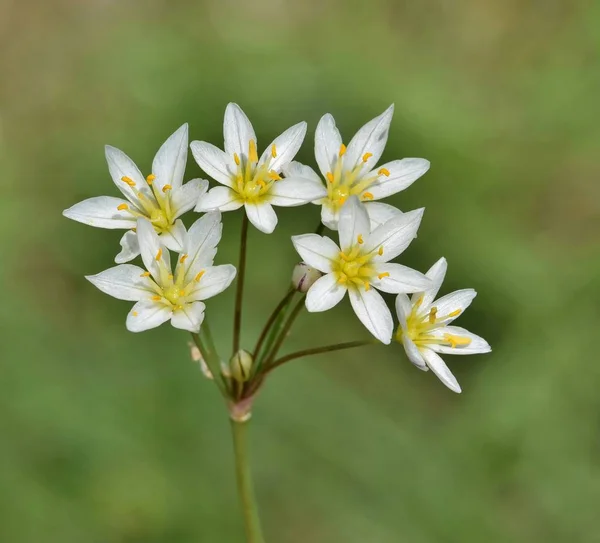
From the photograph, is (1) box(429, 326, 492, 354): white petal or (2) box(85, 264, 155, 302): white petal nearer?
(2) box(85, 264, 155, 302): white petal

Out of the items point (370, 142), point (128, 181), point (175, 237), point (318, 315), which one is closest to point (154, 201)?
point (128, 181)

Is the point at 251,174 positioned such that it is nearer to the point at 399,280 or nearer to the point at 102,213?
the point at 102,213

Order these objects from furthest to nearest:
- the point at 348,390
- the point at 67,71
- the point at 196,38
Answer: the point at 67,71 → the point at 196,38 → the point at 348,390

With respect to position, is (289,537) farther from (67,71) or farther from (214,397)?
(67,71)

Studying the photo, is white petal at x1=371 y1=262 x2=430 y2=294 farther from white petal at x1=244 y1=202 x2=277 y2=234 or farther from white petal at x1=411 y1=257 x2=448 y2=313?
white petal at x1=244 y1=202 x2=277 y2=234

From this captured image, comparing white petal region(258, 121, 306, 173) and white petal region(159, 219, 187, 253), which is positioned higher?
white petal region(258, 121, 306, 173)

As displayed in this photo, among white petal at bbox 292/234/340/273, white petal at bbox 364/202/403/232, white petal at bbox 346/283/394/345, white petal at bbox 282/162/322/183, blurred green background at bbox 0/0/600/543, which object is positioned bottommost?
blurred green background at bbox 0/0/600/543

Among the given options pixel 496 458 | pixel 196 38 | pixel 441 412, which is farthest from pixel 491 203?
pixel 196 38

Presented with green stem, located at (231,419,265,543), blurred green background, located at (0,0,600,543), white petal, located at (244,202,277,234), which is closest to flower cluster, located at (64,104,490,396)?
white petal, located at (244,202,277,234)
